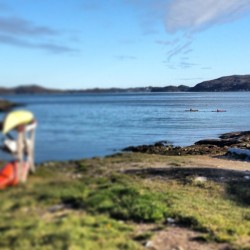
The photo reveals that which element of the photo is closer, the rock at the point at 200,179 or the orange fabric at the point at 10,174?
the orange fabric at the point at 10,174

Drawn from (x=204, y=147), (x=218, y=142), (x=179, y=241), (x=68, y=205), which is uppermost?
(x=68, y=205)

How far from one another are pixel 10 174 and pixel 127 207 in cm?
643

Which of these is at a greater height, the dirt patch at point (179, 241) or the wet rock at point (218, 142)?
the dirt patch at point (179, 241)

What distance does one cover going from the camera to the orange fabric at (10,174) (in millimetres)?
3123

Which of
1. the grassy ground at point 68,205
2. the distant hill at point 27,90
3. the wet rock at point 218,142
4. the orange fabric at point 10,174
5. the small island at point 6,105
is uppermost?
the distant hill at point 27,90

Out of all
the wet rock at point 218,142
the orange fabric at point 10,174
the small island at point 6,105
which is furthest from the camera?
the wet rock at point 218,142

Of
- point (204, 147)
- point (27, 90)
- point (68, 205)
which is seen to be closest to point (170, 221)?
point (68, 205)

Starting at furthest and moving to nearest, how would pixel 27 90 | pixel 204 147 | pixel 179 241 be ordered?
pixel 204 147 → pixel 179 241 → pixel 27 90

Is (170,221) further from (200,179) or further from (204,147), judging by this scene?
(204,147)

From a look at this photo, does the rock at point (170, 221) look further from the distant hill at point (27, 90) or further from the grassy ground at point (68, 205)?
the distant hill at point (27, 90)

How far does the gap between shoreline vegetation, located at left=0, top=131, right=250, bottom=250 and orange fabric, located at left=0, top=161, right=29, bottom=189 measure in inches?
4.5

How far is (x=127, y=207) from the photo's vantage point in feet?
30.9

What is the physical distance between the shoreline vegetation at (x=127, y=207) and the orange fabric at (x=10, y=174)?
11cm

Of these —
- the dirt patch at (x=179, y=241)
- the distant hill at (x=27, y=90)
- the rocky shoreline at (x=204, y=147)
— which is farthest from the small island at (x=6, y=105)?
the rocky shoreline at (x=204, y=147)
